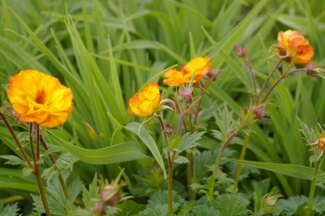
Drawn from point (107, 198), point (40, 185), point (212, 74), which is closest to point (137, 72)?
point (212, 74)

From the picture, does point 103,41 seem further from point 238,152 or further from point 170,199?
point 170,199

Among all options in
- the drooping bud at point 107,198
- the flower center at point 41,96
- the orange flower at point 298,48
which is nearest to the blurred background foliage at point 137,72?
the orange flower at point 298,48

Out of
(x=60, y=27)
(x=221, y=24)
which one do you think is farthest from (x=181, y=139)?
(x=60, y=27)

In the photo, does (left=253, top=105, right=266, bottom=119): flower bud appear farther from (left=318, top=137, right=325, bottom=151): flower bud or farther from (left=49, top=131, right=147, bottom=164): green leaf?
(left=49, top=131, right=147, bottom=164): green leaf

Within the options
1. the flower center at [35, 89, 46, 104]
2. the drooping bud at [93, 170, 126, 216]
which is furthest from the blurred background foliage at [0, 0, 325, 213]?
the drooping bud at [93, 170, 126, 216]

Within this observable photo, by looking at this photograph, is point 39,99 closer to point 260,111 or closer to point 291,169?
point 260,111
